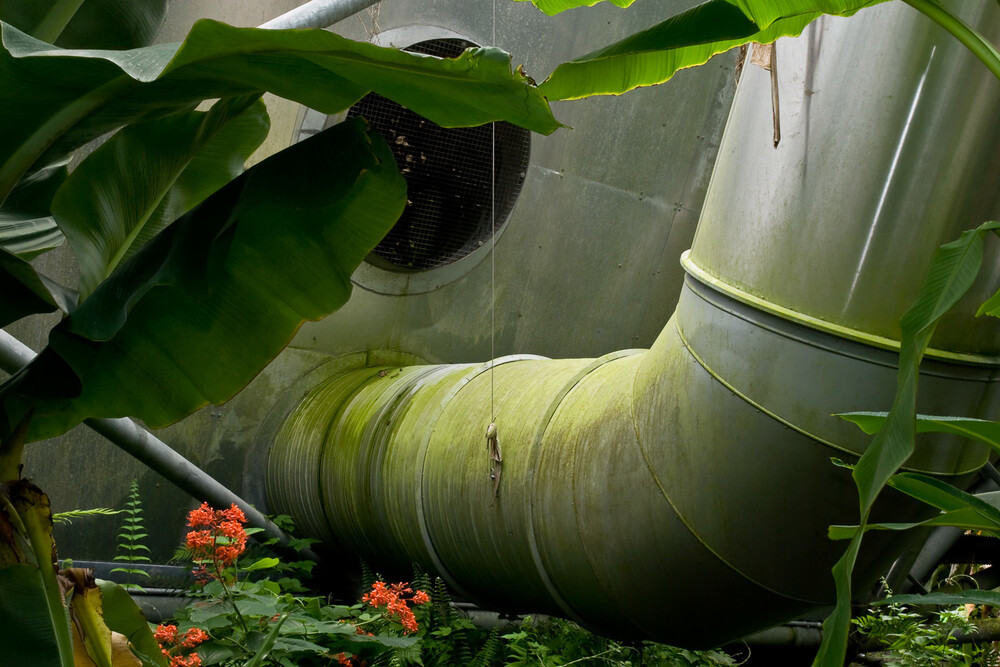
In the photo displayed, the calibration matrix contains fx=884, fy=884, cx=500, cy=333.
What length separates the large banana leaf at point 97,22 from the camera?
168 cm

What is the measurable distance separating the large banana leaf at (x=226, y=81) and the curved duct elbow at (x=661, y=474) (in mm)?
1023

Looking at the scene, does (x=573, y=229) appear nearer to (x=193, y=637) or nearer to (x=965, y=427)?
(x=193, y=637)

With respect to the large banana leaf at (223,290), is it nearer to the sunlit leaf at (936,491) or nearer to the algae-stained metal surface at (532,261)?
the sunlit leaf at (936,491)

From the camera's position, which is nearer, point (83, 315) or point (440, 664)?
point (83, 315)

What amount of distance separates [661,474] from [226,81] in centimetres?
145

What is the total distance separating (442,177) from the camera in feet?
14.9

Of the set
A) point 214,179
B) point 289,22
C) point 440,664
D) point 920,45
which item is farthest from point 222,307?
point 440,664

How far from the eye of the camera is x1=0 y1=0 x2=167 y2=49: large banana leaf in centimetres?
168

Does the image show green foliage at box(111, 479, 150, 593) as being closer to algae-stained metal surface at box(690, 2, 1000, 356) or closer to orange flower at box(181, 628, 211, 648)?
orange flower at box(181, 628, 211, 648)

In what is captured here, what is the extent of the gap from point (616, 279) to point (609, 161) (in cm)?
69

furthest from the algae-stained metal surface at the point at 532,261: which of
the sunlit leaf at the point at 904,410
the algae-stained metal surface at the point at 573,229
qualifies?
the sunlit leaf at the point at 904,410

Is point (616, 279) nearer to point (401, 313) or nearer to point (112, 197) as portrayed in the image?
point (401, 313)

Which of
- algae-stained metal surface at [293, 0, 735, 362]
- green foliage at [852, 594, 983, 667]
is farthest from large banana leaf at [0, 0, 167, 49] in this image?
green foliage at [852, 594, 983, 667]

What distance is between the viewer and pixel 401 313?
4.75 m
